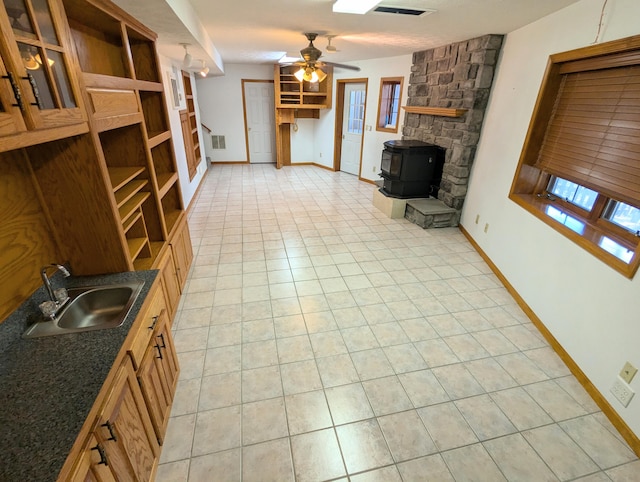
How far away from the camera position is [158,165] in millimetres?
2973

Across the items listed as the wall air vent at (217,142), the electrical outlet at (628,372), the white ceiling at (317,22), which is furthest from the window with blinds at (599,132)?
the wall air vent at (217,142)

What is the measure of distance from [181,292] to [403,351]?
2.04 metres

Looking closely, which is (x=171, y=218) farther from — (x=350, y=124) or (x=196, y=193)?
(x=350, y=124)

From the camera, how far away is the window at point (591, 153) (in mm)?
1990

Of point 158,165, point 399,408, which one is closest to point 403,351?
point 399,408

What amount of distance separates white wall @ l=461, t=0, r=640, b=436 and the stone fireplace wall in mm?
122

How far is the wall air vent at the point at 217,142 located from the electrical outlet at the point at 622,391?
8.18 m

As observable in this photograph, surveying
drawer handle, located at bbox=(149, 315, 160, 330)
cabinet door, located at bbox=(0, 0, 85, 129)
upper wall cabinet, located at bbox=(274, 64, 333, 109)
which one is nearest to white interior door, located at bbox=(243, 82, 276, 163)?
upper wall cabinet, located at bbox=(274, 64, 333, 109)

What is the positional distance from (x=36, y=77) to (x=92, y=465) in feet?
4.37

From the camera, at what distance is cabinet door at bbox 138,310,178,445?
4.84 ft

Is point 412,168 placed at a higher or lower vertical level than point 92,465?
higher

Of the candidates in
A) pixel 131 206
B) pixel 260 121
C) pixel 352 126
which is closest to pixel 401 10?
pixel 131 206

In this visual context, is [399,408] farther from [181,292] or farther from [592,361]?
[181,292]

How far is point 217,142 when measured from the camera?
7953mm
